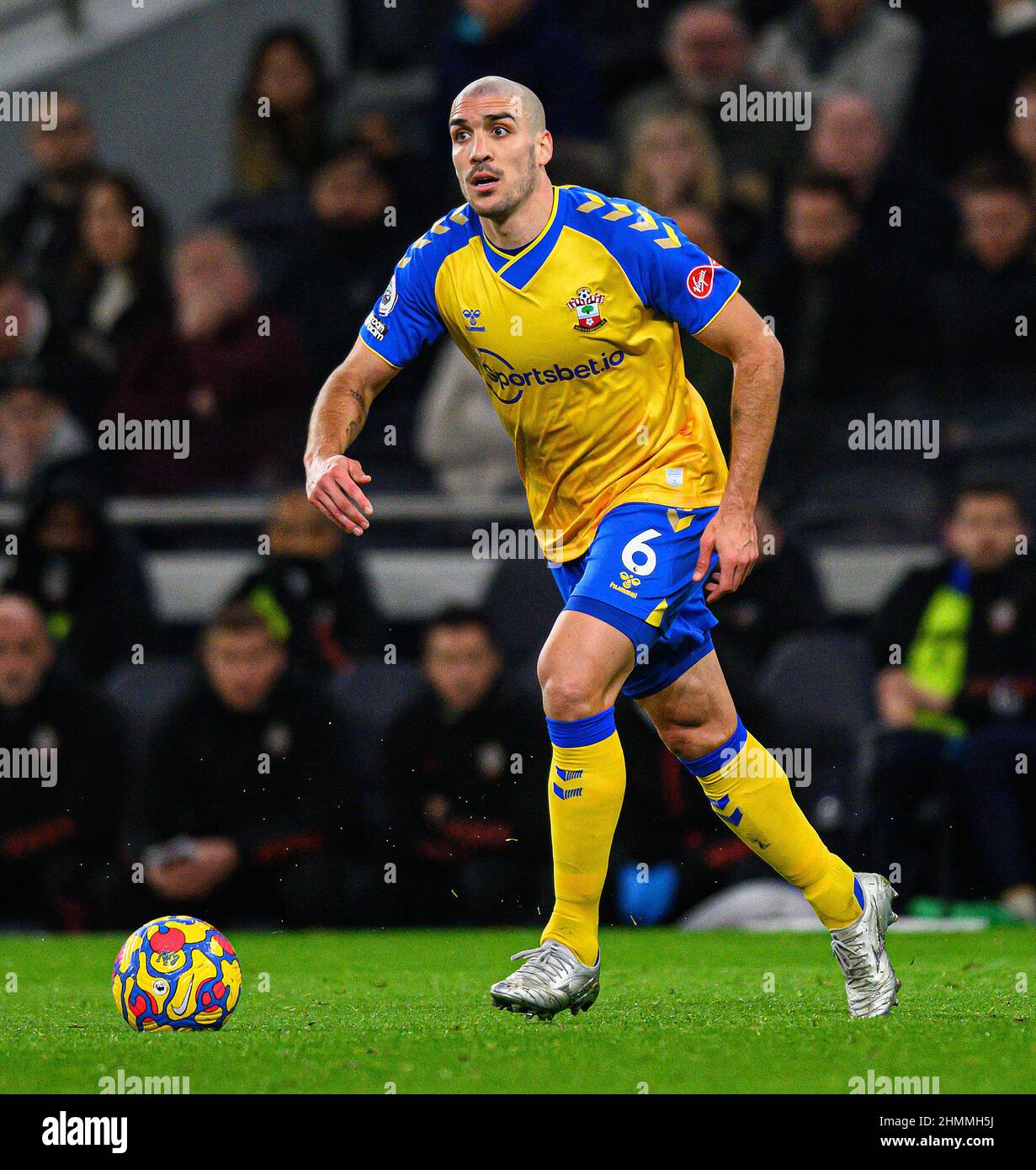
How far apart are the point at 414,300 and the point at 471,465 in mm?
4734

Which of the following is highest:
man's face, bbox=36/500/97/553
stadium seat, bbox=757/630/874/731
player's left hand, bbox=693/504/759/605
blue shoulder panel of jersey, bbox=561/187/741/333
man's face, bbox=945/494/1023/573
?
blue shoulder panel of jersey, bbox=561/187/741/333

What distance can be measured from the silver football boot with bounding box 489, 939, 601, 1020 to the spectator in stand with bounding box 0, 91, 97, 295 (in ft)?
23.6

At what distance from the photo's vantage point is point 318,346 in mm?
10719

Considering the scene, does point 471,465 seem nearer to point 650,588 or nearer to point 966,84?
point 966,84

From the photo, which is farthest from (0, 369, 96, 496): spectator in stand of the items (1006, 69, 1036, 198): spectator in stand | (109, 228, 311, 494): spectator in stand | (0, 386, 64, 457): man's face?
(1006, 69, 1036, 198): spectator in stand

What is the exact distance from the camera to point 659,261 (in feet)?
17.3

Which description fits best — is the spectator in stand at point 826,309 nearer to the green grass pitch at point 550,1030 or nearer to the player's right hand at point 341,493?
the green grass pitch at point 550,1030

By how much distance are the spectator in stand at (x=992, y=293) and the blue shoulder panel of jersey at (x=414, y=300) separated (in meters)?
5.08

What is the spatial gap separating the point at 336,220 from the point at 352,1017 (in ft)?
20.4

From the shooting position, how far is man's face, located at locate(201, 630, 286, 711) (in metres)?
8.74

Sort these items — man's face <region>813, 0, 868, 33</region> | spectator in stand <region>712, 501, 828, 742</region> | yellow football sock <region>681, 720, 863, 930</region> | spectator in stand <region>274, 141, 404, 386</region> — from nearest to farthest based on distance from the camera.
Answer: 1. yellow football sock <region>681, 720, 863, 930</region>
2. spectator in stand <region>712, 501, 828, 742</region>
3. spectator in stand <region>274, 141, 404, 386</region>
4. man's face <region>813, 0, 868, 33</region>

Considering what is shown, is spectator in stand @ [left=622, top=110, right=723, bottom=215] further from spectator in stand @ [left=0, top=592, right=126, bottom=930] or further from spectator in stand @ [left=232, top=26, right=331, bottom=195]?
spectator in stand @ [left=0, top=592, right=126, bottom=930]

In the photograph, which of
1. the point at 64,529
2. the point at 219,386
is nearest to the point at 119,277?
the point at 219,386

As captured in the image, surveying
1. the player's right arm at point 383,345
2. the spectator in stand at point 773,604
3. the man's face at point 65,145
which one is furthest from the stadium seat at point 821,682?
the man's face at point 65,145
